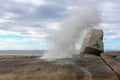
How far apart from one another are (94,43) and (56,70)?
7.57m

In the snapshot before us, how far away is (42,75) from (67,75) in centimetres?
64

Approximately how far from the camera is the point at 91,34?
1641 cm

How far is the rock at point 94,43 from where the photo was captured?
1523 centimetres

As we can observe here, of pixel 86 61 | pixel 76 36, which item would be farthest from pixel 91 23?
pixel 86 61

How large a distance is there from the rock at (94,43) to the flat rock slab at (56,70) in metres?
5.45

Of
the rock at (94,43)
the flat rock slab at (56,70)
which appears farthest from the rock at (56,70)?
the rock at (94,43)

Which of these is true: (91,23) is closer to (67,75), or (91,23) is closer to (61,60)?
(61,60)

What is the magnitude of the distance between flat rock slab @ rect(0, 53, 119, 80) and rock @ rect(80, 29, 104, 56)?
545cm

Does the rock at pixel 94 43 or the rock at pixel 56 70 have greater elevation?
the rock at pixel 94 43

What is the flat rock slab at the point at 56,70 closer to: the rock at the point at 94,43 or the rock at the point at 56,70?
the rock at the point at 56,70

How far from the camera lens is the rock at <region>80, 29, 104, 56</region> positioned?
15227 millimetres

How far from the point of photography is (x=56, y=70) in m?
8.53

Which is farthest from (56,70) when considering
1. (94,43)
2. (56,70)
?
(94,43)

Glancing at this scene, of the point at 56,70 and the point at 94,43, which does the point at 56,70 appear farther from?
the point at 94,43
